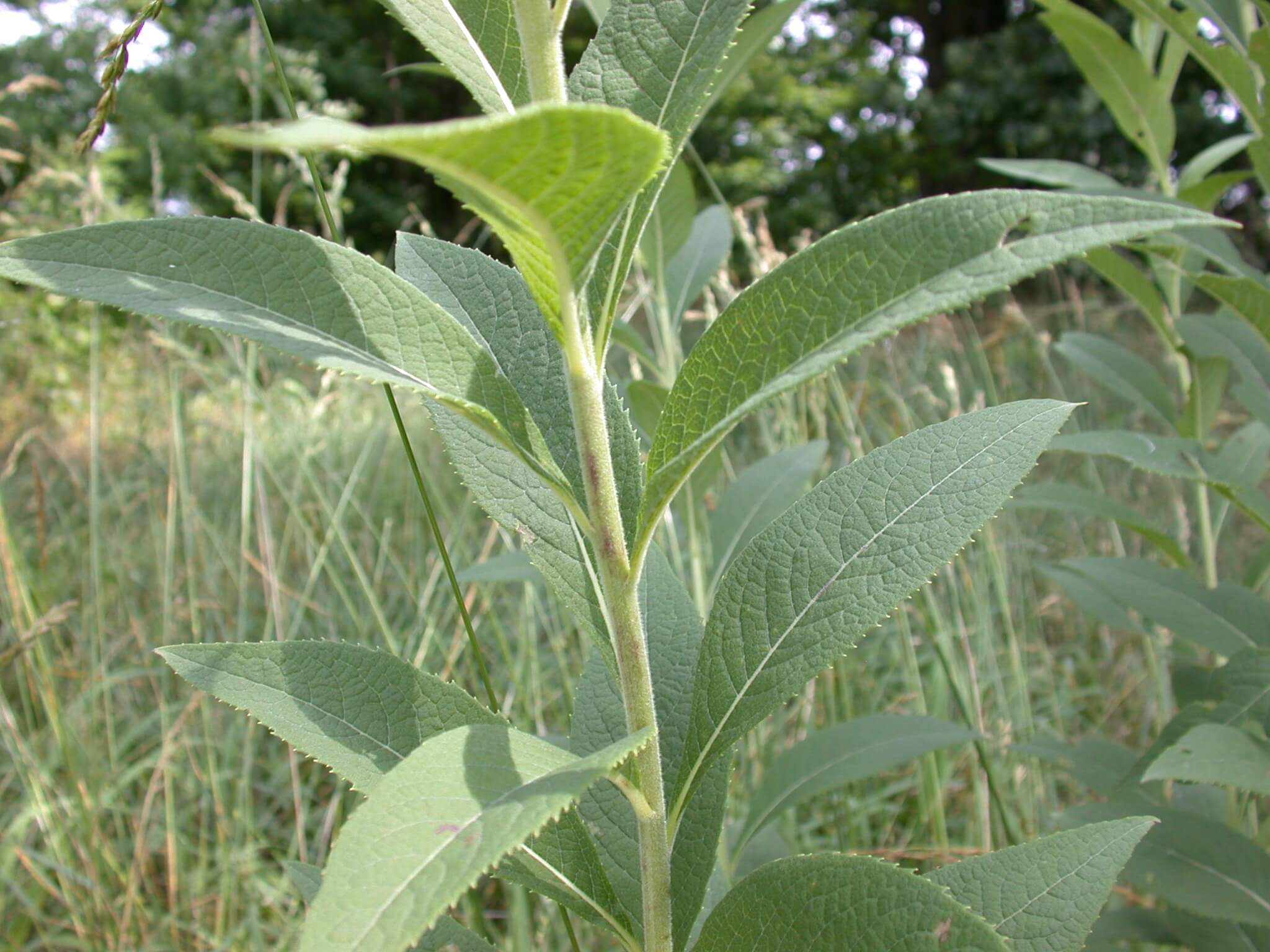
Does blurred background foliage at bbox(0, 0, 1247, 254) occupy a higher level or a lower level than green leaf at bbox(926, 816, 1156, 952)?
higher

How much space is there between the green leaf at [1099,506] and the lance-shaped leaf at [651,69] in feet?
3.21

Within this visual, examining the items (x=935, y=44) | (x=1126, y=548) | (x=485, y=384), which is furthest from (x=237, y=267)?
(x=935, y=44)

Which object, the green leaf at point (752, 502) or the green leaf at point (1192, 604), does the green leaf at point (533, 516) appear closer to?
the green leaf at point (752, 502)

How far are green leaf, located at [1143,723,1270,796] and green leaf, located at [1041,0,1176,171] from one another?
901 mm

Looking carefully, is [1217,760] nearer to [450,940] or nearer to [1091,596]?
[1091,596]

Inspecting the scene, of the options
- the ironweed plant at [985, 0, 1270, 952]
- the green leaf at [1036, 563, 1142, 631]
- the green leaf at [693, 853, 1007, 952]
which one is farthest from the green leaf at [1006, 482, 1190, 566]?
the green leaf at [693, 853, 1007, 952]

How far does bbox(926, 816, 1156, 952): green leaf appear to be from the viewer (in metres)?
0.68

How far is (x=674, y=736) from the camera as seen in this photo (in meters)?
0.80

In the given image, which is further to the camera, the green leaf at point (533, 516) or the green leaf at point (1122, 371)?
the green leaf at point (1122, 371)

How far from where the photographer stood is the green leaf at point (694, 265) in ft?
5.40

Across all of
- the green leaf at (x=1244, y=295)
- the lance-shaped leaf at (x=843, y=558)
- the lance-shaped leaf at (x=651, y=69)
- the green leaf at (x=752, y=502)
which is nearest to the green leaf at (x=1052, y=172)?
the green leaf at (x=1244, y=295)

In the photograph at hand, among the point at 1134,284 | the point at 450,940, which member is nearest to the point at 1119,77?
the point at 1134,284

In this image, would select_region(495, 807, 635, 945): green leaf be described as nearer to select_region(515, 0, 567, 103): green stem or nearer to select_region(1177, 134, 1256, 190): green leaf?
select_region(515, 0, 567, 103): green stem

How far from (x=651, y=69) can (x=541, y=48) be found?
0.24ft
